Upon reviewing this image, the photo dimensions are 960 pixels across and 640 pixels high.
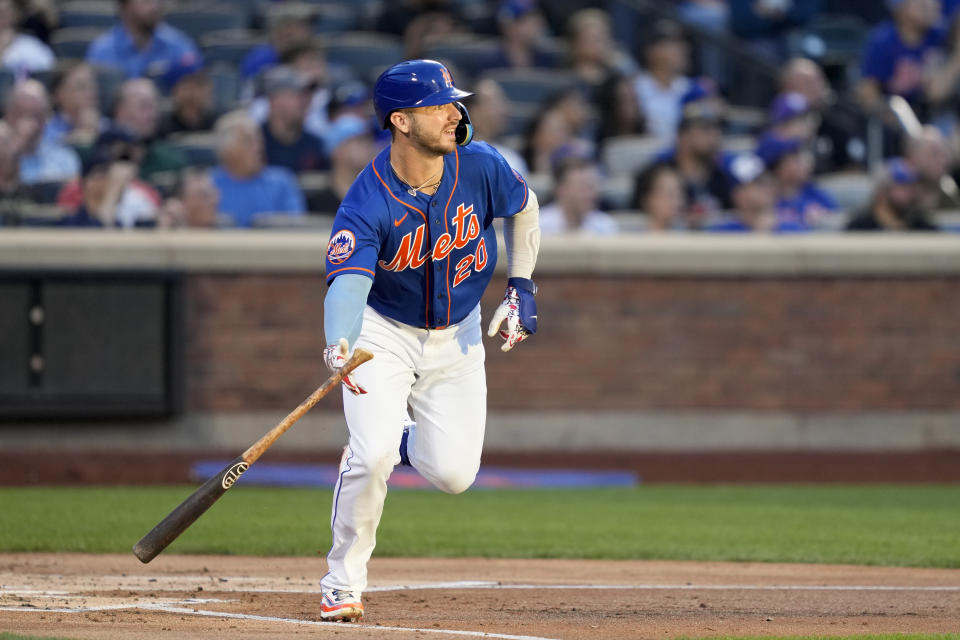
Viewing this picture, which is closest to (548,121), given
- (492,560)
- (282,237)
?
(282,237)

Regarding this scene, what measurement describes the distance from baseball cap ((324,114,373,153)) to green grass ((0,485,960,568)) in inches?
131

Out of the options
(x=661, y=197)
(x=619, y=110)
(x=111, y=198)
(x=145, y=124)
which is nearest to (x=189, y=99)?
(x=145, y=124)

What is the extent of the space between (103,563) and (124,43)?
290 inches

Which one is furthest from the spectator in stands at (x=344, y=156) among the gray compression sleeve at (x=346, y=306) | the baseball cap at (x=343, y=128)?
the gray compression sleeve at (x=346, y=306)

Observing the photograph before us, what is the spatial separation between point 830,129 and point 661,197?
2.57 meters

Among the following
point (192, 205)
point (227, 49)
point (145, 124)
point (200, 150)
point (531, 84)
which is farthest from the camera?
point (531, 84)

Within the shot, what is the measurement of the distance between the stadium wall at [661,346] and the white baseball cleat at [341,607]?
629 centimetres

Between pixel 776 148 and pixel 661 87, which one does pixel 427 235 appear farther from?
pixel 661 87

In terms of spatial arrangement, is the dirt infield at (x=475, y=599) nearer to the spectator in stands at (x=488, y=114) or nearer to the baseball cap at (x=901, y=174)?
the spectator in stands at (x=488, y=114)

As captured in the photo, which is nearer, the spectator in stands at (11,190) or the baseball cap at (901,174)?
the spectator in stands at (11,190)

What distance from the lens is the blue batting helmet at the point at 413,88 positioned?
19.0 ft

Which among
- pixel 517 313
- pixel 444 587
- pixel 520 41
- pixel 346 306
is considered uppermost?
pixel 346 306

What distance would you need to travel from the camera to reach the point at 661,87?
14.7m

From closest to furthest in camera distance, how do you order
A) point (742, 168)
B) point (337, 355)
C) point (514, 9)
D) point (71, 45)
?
point (337, 355)
point (742, 168)
point (71, 45)
point (514, 9)
